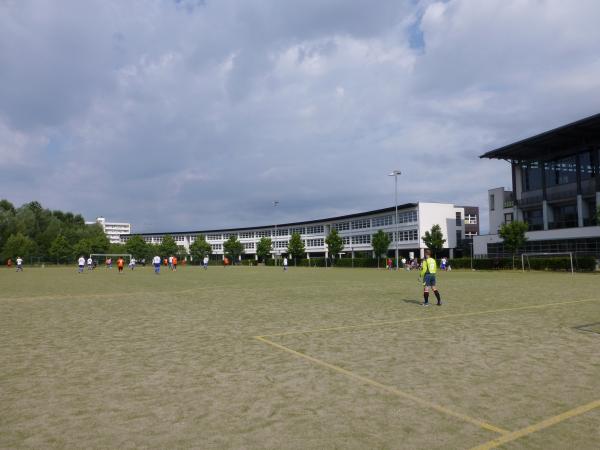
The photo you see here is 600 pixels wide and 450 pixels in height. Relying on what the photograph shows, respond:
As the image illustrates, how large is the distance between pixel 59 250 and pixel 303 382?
10497 centimetres

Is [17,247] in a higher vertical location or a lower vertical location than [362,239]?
higher

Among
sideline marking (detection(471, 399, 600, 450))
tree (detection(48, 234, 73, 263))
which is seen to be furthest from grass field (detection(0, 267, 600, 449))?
tree (detection(48, 234, 73, 263))

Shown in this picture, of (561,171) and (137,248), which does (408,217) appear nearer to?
(561,171)

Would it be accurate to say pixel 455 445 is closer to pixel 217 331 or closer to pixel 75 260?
pixel 217 331

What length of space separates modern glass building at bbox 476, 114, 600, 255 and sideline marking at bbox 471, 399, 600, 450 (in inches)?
2128

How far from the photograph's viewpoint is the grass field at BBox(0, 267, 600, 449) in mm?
4602

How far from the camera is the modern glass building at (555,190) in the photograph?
178ft

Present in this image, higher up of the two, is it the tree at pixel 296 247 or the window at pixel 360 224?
the window at pixel 360 224

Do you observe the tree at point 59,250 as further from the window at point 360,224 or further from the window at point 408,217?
the window at point 408,217

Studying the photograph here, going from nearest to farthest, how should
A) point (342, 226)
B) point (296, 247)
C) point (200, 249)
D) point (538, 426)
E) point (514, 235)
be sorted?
point (538, 426) → point (514, 235) → point (296, 247) → point (342, 226) → point (200, 249)

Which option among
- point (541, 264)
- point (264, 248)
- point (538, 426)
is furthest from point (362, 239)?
point (538, 426)

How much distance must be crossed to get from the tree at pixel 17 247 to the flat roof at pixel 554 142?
278ft

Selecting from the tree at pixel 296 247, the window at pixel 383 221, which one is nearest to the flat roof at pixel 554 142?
the window at pixel 383 221

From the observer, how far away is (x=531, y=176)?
2554 inches
